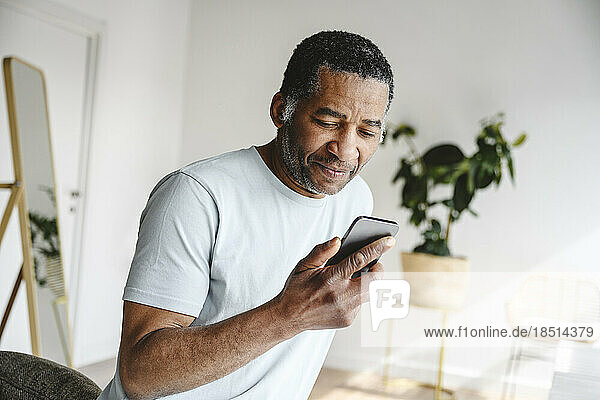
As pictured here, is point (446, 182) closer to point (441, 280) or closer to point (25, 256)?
point (441, 280)

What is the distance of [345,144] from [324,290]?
25 cm

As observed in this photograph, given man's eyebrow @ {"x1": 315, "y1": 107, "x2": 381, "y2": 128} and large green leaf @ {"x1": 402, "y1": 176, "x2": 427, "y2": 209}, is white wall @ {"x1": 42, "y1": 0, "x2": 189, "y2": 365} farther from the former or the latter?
man's eyebrow @ {"x1": 315, "y1": 107, "x2": 381, "y2": 128}

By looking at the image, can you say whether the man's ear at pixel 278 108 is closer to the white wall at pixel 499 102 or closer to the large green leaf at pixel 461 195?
the large green leaf at pixel 461 195

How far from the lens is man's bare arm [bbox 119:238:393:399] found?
2.62ft

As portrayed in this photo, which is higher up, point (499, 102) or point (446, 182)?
point (499, 102)

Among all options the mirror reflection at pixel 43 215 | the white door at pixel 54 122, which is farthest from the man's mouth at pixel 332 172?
the white door at pixel 54 122

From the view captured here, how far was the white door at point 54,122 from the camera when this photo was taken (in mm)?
3279

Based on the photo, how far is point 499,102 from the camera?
388cm

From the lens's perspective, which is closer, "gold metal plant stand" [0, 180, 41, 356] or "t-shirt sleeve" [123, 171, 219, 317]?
"t-shirt sleeve" [123, 171, 219, 317]

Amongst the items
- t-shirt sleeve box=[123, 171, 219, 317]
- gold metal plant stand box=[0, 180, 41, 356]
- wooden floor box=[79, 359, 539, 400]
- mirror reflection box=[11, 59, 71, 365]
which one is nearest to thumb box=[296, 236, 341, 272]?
t-shirt sleeve box=[123, 171, 219, 317]

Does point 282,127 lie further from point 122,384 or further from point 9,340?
point 9,340

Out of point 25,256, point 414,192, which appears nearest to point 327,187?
point 25,256

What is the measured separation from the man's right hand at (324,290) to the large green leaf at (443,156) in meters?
2.97

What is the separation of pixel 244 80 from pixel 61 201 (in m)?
1.48
